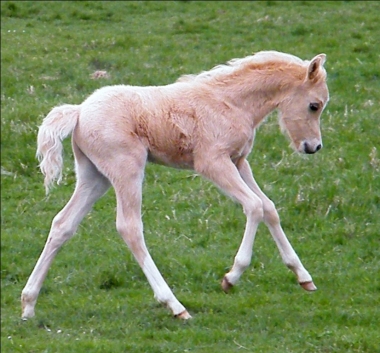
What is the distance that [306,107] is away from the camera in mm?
7418

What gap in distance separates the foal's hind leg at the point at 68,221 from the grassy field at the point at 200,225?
0.22 meters

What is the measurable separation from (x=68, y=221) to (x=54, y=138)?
2.25ft

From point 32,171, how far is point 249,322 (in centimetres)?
492

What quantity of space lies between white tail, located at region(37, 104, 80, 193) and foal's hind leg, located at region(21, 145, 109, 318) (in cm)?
28

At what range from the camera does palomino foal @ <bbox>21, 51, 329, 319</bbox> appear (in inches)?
277

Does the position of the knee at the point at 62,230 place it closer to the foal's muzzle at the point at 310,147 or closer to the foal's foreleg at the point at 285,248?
the foal's foreleg at the point at 285,248

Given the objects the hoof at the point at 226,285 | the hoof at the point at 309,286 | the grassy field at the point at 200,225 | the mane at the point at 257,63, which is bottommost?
the grassy field at the point at 200,225

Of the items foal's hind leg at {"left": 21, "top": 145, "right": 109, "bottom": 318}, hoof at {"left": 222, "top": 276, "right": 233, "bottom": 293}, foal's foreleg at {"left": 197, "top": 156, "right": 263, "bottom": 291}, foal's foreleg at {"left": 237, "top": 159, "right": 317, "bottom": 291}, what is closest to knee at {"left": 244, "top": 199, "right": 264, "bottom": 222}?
foal's foreleg at {"left": 197, "top": 156, "right": 263, "bottom": 291}

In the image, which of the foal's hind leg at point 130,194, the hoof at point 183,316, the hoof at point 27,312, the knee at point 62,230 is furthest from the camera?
the knee at point 62,230

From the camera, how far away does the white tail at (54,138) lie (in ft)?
23.3

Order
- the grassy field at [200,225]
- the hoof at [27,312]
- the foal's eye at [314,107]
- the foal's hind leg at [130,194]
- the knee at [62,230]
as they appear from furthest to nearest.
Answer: the foal's eye at [314,107] < the knee at [62,230] < the hoof at [27,312] < the foal's hind leg at [130,194] < the grassy field at [200,225]

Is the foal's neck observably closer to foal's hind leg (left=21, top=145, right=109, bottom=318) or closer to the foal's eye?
the foal's eye

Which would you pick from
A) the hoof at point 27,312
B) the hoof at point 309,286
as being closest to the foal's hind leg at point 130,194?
the hoof at point 27,312

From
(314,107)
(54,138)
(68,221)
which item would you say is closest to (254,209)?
(314,107)
